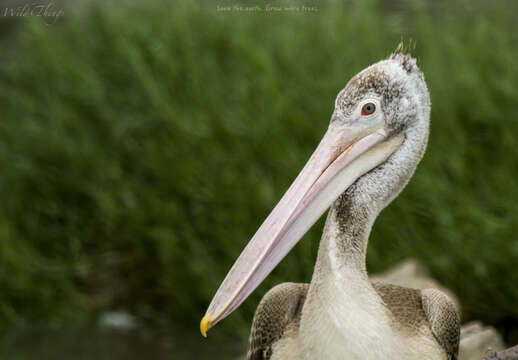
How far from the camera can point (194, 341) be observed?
5484 millimetres

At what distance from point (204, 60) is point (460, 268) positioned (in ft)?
8.03

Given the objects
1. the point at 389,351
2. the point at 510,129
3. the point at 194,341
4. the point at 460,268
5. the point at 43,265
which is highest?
the point at 389,351

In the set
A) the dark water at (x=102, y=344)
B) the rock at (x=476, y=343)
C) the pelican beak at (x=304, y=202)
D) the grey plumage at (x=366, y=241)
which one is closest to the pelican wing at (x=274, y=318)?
the grey plumage at (x=366, y=241)

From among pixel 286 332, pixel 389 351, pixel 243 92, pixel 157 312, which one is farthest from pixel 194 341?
pixel 389 351

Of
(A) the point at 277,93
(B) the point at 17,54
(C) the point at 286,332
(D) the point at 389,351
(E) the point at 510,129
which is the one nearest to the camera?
(D) the point at 389,351

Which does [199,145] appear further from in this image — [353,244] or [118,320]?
[353,244]

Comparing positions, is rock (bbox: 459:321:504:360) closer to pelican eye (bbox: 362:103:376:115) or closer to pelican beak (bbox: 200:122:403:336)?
pelican beak (bbox: 200:122:403:336)

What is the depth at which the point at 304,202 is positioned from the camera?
255 centimetres

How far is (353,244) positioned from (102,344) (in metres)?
3.38

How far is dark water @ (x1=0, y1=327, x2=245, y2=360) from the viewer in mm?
5469

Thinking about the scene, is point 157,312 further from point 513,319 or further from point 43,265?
point 513,319

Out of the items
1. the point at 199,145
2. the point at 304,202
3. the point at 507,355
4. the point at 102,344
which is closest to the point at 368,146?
the point at 304,202

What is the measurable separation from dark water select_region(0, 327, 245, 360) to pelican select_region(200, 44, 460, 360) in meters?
2.75

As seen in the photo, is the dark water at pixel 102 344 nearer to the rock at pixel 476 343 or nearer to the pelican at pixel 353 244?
the rock at pixel 476 343
